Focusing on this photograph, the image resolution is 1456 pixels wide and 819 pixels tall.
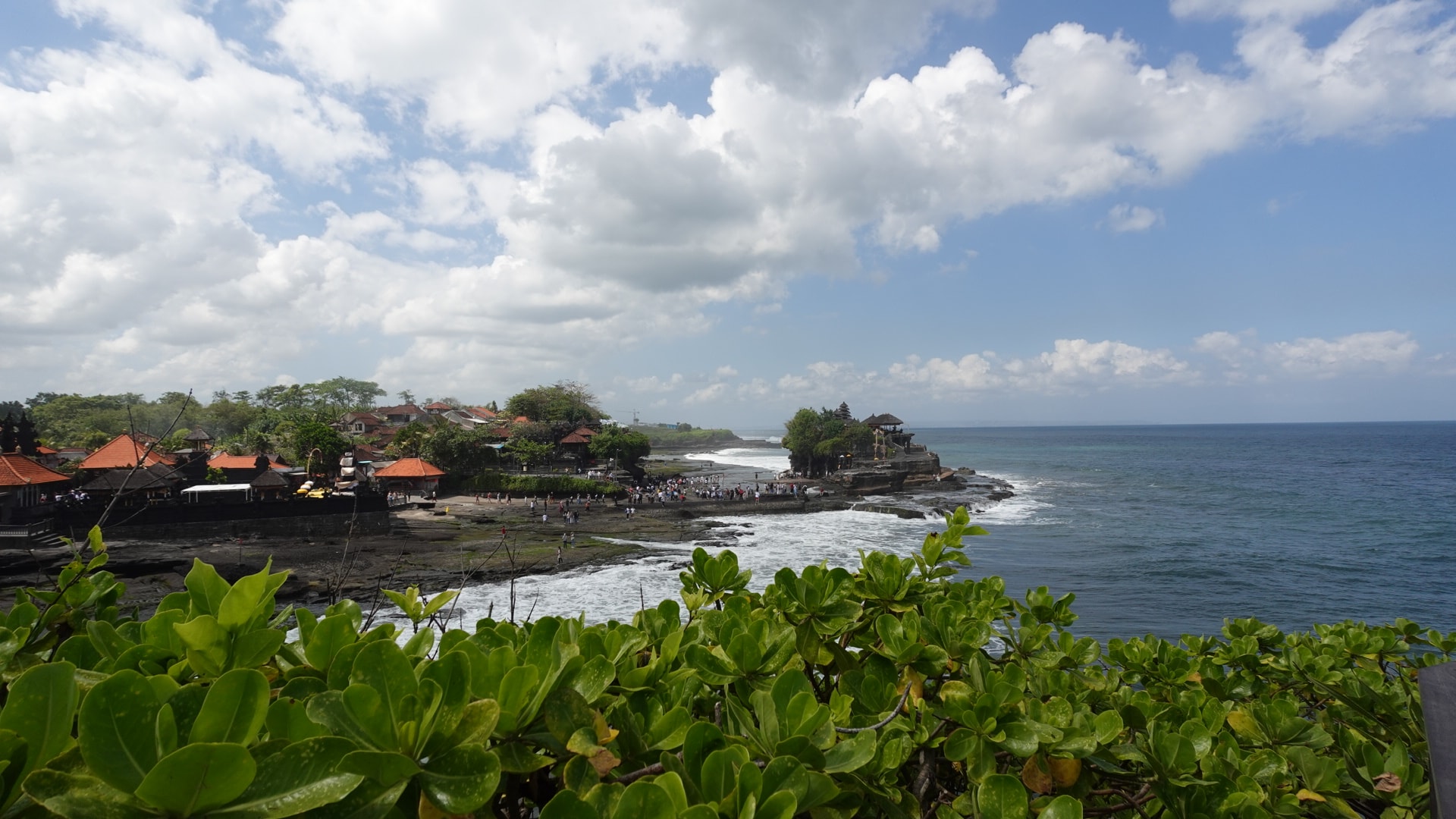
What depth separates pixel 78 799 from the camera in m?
0.56

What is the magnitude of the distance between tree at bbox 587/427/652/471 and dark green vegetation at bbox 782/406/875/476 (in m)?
14.8

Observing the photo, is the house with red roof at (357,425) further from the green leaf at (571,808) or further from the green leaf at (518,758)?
the green leaf at (571,808)

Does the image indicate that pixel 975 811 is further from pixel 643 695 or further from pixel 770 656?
pixel 643 695

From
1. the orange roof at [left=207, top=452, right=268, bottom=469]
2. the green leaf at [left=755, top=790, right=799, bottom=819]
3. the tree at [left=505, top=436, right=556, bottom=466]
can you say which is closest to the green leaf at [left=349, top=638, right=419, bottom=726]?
the green leaf at [left=755, top=790, right=799, bottom=819]

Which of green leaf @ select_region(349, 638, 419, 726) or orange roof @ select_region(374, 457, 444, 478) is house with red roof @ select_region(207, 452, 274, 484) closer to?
orange roof @ select_region(374, 457, 444, 478)

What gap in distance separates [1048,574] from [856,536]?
7958mm

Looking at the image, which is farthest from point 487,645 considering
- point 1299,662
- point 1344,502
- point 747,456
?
point 747,456

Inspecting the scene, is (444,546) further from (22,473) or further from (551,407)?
(551,407)

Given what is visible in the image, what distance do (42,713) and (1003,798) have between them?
1249 mm

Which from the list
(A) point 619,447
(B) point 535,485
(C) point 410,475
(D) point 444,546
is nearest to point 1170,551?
(D) point 444,546

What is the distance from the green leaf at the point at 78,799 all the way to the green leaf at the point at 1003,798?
42.2 inches

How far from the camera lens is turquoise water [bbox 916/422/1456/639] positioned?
17.3m

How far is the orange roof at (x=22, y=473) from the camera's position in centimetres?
2080

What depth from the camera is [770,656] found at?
1269 mm
